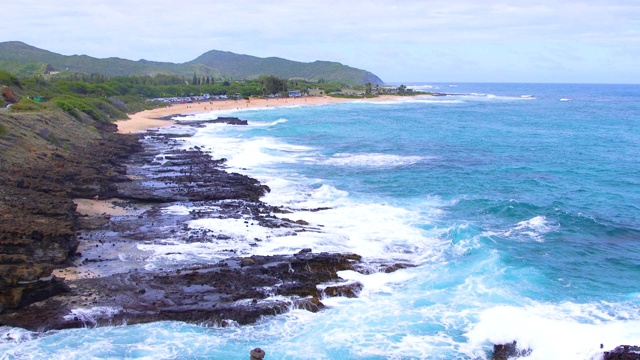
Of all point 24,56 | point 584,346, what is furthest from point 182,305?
point 24,56

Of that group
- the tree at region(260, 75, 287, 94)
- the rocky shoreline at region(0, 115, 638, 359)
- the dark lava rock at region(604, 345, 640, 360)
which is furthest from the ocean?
the tree at region(260, 75, 287, 94)

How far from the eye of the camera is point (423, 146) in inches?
2133

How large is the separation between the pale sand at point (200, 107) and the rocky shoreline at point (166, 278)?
128 ft

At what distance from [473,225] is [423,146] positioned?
28624 millimetres

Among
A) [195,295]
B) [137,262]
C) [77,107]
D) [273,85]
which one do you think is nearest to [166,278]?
[195,295]

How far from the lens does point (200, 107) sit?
341 feet

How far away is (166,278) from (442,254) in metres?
11.1

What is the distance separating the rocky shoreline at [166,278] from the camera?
16.4 meters

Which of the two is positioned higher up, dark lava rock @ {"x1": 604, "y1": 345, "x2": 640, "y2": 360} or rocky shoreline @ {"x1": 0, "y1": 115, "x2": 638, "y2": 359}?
rocky shoreline @ {"x1": 0, "y1": 115, "x2": 638, "y2": 359}

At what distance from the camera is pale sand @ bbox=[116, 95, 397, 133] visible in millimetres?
68750

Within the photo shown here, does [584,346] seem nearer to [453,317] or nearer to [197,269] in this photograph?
[453,317]

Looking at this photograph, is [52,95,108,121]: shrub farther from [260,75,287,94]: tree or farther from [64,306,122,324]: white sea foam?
[260,75,287,94]: tree

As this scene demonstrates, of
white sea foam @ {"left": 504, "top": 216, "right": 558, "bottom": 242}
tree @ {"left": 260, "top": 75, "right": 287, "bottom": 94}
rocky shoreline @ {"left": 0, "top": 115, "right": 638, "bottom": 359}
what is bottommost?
white sea foam @ {"left": 504, "top": 216, "right": 558, "bottom": 242}

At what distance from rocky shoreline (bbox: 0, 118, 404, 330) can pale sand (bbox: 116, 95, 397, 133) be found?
38949 mm
